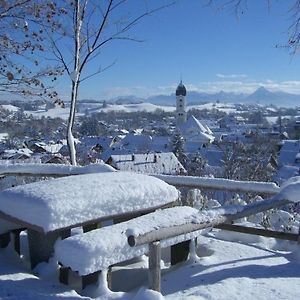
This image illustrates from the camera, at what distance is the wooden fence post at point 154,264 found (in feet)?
10.4

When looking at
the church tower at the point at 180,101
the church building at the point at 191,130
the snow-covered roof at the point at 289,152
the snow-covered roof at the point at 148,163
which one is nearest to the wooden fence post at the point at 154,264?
the snow-covered roof at the point at 148,163

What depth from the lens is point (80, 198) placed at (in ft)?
12.1

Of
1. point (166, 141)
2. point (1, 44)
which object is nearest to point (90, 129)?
point (166, 141)

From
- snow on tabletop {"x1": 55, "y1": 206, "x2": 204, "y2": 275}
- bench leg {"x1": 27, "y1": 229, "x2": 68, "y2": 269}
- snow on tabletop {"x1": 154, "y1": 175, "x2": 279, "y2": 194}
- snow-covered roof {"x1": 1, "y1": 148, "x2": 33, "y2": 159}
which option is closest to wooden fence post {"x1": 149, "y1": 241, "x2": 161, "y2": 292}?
snow on tabletop {"x1": 55, "y1": 206, "x2": 204, "y2": 275}

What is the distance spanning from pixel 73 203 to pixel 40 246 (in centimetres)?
61

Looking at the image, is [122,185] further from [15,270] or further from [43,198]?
[15,270]

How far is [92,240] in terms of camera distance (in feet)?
10.1

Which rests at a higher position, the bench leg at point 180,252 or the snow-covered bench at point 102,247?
the snow-covered bench at point 102,247

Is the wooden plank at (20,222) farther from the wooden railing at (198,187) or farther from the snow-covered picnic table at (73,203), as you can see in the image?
the wooden railing at (198,187)

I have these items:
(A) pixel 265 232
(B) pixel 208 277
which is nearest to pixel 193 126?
(A) pixel 265 232

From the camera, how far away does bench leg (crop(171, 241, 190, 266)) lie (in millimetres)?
4254

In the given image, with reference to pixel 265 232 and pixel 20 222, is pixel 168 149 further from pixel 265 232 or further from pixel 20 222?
pixel 20 222

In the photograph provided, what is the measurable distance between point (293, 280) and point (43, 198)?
220 cm

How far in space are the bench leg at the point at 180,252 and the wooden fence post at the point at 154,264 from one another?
3.39 ft
